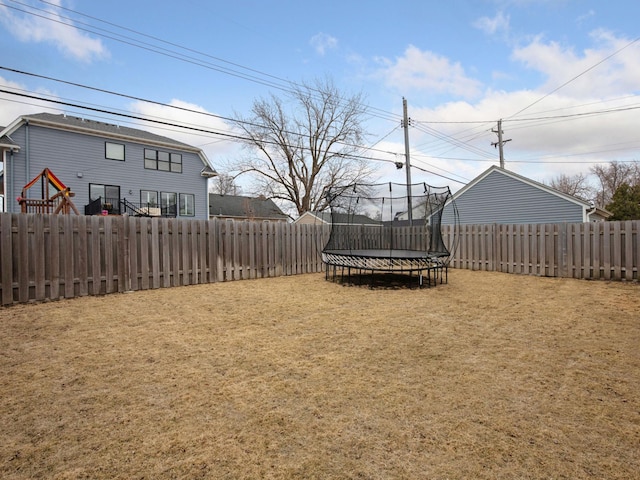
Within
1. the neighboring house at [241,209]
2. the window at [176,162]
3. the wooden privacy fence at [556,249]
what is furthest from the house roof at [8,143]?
the wooden privacy fence at [556,249]

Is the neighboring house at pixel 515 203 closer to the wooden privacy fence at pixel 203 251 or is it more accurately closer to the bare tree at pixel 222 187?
the wooden privacy fence at pixel 203 251

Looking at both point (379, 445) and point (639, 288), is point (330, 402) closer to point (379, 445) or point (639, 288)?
point (379, 445)

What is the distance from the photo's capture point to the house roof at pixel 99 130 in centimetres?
1564

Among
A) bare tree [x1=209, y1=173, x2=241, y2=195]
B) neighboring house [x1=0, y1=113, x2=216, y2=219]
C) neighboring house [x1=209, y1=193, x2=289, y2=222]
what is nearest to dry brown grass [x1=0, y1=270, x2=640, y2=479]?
neighboring house [x1=0, y1=113, x2=216, y2=219]

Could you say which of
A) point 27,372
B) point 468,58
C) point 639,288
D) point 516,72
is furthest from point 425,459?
point 516,72

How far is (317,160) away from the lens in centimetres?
3094

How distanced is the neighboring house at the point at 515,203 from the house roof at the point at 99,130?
16305 millimetres

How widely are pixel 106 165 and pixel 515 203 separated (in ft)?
72.3

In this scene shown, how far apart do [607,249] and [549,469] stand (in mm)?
8362

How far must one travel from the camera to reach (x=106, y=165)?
18109 mm

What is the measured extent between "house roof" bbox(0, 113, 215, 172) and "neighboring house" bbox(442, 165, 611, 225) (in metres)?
16.3

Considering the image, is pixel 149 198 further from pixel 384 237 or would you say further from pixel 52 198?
pixel 384 237

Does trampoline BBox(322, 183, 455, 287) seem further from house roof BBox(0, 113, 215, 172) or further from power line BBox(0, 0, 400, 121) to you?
house roof BBox(0, 113, 215, 172)

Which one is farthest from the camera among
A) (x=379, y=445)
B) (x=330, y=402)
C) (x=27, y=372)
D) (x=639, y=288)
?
(x=639, y=288)
